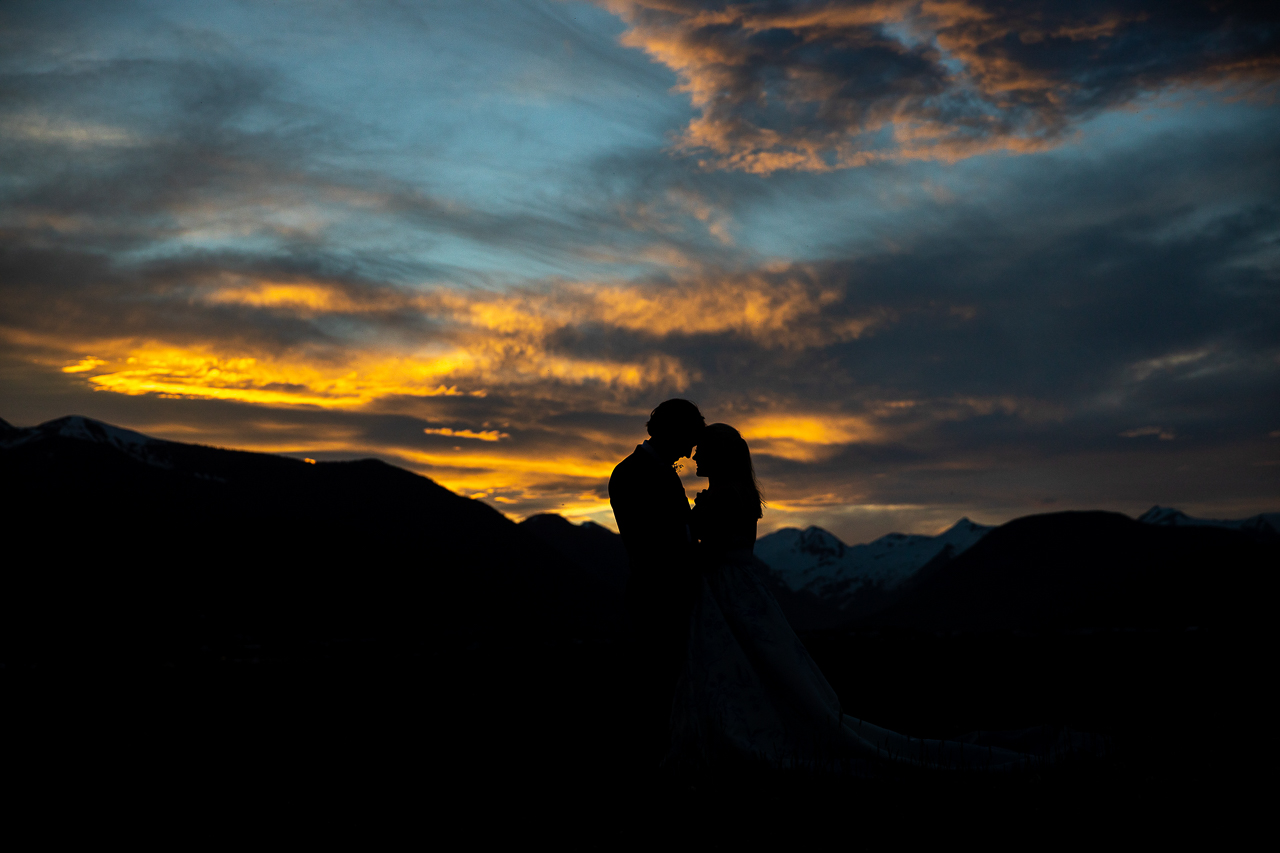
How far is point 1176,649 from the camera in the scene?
2314cm

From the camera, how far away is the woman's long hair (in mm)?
8097

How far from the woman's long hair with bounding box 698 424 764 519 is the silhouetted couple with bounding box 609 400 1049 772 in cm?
1

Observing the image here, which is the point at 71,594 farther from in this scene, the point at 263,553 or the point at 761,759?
the point at 761,759

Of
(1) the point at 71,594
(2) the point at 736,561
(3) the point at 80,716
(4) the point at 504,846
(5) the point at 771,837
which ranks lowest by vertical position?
(1) the point at 71,594

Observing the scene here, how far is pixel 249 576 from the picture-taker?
440 ft

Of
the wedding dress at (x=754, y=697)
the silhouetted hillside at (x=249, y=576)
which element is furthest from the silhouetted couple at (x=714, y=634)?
the silhouetted hillside at (x=249, y=576)

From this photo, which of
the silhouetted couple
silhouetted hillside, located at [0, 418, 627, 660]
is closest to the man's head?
the silhouetted couple

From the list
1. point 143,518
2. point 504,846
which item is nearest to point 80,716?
point 504,846

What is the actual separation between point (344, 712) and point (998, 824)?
36.9 ft

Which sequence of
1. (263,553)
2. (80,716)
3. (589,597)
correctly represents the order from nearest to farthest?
(80,716) → (263,553) → (589,597)

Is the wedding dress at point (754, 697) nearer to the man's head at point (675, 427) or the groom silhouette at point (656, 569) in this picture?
the groom silhouette at point (656, 569)

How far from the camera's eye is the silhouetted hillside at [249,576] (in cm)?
10638

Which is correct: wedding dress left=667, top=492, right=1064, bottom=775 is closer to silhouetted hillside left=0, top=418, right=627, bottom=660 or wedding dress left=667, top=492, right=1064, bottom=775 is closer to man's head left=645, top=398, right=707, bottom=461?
man's head left=645, top=398, right=707, bottom=461

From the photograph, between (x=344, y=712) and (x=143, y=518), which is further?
(x=143, y=518)
